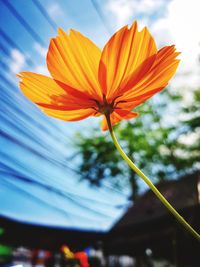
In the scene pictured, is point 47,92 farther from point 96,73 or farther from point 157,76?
point 157,76

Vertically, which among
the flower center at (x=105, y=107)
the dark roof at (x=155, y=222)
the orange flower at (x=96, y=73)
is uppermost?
the dark roof at (x=155, y=222)

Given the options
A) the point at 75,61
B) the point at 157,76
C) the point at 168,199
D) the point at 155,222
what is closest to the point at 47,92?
the point at 75,61

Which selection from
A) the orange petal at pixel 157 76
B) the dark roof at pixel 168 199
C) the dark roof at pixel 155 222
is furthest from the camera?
the dark roof at pixel 155 222

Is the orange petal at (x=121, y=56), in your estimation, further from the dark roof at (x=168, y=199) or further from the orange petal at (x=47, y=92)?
the dark roof at (x=168, y=199)

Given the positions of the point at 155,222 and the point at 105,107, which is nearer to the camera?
the point at 105,107

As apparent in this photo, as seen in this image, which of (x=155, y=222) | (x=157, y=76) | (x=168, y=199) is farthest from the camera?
(x=155, y=222)

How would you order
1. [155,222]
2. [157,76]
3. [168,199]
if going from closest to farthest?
[157,76], [168,199], [155,222]

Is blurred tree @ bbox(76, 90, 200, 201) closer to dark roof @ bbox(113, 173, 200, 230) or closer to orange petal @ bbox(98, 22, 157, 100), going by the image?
dark roof @ bbox(113, 173, 200, 230)

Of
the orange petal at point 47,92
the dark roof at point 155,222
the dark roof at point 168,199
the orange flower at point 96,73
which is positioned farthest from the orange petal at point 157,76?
the dark roof at point 155,222
